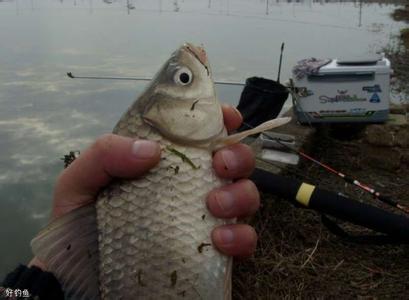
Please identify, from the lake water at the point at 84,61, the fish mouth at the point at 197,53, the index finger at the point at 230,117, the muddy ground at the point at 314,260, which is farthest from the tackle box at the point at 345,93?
the fish mouth at the point at 197,53

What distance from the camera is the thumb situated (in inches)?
68.4

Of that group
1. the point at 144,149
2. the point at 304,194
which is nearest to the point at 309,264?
the point at 304,194

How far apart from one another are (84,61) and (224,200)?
27.6ft

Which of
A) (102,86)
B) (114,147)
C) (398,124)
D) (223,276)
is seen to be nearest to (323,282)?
(223,276)

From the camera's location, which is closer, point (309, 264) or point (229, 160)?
point (229, 160)

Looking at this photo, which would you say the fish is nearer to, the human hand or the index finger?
the human hand

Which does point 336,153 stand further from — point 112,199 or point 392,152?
point 112,199

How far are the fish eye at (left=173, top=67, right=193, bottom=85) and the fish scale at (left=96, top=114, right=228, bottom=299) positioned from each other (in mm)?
249

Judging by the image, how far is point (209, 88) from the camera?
6.08ft

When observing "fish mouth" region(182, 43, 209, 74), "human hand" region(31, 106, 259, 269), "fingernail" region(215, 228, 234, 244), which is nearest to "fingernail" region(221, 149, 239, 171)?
"human hand" region(31, 106, 259, 269)

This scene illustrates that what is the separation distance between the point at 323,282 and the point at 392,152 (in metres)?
2.67

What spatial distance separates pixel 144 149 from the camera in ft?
5.74

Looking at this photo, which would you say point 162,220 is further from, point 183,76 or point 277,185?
point 277,185

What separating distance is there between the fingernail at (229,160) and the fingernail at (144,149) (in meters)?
0.25
